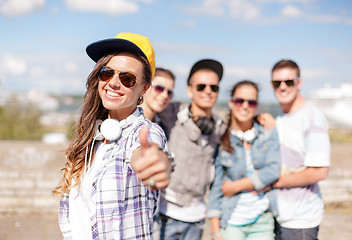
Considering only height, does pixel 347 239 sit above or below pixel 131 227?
below

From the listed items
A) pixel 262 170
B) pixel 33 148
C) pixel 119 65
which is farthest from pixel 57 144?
pixel 119 65

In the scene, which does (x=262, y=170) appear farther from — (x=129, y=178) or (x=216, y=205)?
(x=129, y=178)

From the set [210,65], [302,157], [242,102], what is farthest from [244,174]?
[210,65]

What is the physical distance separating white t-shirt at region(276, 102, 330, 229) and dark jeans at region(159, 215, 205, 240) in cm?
70

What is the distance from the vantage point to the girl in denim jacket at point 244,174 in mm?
2783

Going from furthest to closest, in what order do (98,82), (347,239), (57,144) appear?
(57,144) < (347,239) < (98,82)

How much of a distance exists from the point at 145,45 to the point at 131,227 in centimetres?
87

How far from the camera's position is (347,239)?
4.94 metres

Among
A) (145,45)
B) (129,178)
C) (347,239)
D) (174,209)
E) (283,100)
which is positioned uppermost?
(145,45)

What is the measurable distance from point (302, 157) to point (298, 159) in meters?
0.03

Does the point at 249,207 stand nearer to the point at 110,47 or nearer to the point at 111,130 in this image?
the point at 111,130

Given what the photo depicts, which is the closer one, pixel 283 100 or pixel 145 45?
pixel 145 45

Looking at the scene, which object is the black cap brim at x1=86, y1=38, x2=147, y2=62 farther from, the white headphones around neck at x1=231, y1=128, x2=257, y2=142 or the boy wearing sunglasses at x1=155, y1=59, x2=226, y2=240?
the white headphones around neck at x1=231, y1=128, x2=257, y2=142

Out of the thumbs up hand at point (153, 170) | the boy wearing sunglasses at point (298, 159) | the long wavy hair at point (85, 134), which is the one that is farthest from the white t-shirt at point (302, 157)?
the thumbs up hand at point (153, 170)
